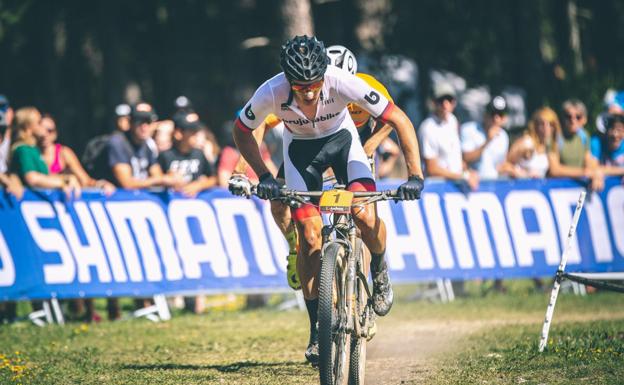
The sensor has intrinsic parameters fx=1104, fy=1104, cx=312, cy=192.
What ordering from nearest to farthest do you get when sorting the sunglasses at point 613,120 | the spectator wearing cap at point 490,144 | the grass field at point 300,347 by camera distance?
the grass field at point 300,347, the sunglasses at point 613,120, the spectator wearing cap at point 490,144

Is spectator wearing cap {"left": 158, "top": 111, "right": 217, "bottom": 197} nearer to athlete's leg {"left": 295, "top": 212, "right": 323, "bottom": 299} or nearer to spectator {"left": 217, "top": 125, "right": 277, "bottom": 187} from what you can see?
spectator {"left": 217, "top": 125, "right": 277, "bottom": 187}

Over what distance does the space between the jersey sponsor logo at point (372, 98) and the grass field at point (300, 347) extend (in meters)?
2.14

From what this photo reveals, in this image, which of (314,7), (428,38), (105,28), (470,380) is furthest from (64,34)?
(470,380)

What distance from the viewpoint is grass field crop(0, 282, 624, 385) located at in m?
8.75

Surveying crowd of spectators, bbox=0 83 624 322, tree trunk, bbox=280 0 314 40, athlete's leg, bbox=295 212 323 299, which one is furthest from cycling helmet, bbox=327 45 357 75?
tree trunk, bbox=280 0 314 40

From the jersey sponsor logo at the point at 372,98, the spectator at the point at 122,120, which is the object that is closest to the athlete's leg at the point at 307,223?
the jersey sponsor logo at the point at 372,98

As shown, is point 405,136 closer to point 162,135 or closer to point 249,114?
point 249,114

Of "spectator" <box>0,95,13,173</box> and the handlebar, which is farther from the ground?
"spectator" <box>0,95,13,173</box>

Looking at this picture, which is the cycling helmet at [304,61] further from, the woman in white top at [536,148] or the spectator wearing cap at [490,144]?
the woman in white top at [536,148]

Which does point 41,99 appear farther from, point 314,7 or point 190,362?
point 190,362

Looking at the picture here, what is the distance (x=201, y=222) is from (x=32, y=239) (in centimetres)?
200

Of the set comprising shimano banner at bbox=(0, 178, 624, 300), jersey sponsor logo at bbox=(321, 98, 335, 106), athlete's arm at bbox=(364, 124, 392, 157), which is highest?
jersey sponsor logo at bbox=(321, 98, 335, 106)

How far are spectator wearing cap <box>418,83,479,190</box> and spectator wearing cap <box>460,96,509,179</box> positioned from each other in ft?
1.58

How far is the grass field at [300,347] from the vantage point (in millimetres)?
8750
